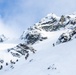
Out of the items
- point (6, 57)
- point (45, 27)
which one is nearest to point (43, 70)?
point (6, 57)

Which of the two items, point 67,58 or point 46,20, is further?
point 46,20

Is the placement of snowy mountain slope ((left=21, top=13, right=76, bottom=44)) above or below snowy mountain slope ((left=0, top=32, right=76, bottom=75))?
above

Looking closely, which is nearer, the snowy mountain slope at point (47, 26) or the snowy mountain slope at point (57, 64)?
the snowy mountain slope at point (57, 64)

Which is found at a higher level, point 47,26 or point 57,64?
point 47,26

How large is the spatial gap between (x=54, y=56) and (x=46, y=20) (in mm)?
124128

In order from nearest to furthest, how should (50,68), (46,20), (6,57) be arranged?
(50,68)
(6,57)
(46,20)

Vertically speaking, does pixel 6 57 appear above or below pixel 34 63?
above

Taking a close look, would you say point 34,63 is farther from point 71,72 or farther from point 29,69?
point 71,72

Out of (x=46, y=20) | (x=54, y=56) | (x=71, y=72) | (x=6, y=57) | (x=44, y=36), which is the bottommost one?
(x=71, y=72)

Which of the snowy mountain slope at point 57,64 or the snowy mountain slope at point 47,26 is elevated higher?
the snowy mountain slope at point 47,26

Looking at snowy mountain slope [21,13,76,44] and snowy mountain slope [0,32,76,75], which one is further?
snowy mountain slope [21,13,76,44]

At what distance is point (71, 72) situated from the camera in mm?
38781

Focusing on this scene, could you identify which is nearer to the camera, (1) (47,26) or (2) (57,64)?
(2) (57,64)

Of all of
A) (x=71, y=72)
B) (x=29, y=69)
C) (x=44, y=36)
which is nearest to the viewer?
(x=71, y=72)
